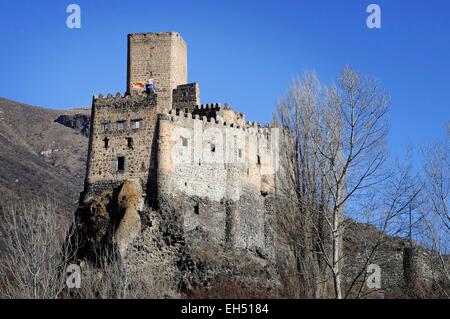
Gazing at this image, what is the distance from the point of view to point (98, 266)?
43.3 m

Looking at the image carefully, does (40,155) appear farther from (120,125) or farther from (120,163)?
(120,163)

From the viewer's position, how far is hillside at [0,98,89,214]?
102519 millimetres

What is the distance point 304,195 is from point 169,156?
38.1 feet

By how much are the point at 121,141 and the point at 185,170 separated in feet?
14.9

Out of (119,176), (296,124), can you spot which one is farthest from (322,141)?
(119,176)

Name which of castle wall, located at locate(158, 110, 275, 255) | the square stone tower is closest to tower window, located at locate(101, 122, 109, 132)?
castle wall, located at locate(158, 110, 275, 255)

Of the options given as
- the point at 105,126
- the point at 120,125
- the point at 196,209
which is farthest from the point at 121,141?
the point at 196,209

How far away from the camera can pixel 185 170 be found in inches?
1858

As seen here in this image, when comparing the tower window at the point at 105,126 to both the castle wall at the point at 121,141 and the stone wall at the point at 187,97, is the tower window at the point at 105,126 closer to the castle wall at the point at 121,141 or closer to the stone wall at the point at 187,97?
the castle wall at the point at 121,141

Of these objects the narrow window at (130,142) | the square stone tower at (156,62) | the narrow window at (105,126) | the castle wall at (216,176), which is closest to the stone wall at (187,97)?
the square stone tower at (156,62)

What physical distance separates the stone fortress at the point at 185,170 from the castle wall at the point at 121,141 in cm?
6

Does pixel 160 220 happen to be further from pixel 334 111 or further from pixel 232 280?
pixel 334 111

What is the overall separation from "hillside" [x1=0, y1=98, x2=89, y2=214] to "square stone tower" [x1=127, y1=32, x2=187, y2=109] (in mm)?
34564
